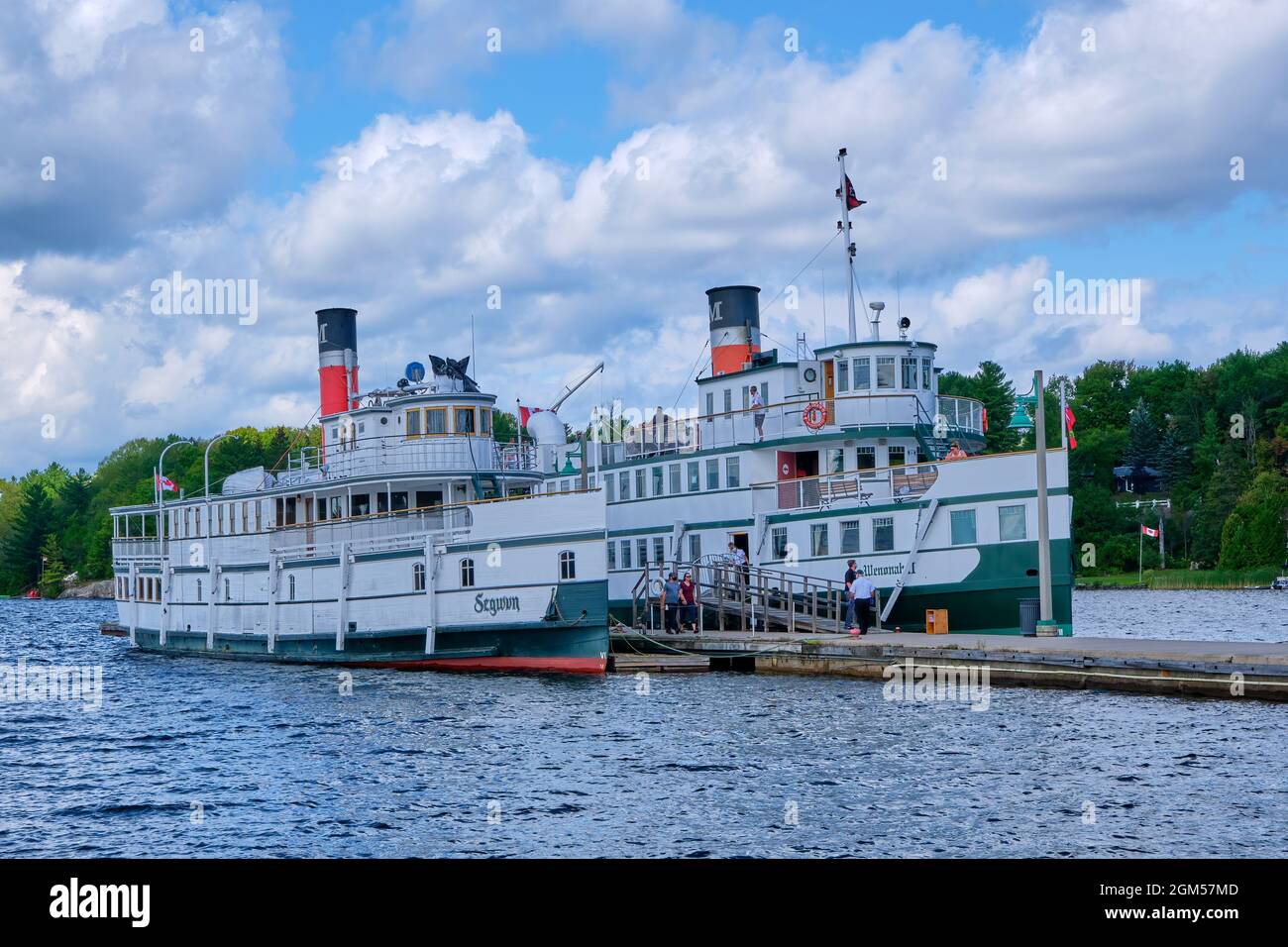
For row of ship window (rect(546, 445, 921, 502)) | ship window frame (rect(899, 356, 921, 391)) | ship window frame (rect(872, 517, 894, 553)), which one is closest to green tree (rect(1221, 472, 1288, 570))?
row of ship window (rect(546, 445, 921, 502))

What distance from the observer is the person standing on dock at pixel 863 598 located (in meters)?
35.2

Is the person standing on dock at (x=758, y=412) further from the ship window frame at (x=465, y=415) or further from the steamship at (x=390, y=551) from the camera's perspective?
the ship window frame at (x=465, y=415)

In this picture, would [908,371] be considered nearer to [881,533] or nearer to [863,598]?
[881,533]

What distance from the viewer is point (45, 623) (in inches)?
3615

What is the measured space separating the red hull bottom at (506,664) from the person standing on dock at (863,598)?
6.63 m

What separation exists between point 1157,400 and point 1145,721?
4599 inches

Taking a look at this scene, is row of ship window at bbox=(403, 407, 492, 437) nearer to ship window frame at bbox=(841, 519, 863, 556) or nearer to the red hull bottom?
the red hull bottom

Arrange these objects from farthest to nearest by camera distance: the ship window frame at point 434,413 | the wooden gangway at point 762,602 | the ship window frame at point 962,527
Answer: the ship window frame at point 434,413, the wooden gangway at point 762,602, the ship window frame at point 962,527

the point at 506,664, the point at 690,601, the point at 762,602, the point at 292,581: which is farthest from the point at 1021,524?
the point at 292,581

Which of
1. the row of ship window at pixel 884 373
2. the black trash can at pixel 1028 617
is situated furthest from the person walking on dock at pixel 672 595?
→ the black trash can at pixel 1028 617

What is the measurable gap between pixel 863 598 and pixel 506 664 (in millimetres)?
9477

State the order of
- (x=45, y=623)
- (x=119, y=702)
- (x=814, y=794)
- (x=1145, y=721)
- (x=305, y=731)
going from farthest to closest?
(x=45, y=623) < (x=119, y=702) < (x=305, y=731) < (x=1145, y=721) < (x=814, y=794)
